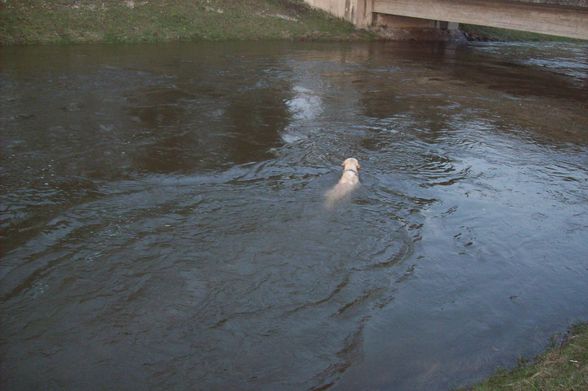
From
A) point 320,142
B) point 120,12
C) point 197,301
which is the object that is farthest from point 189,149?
point 120,12

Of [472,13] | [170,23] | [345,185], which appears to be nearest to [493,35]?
[472,13]

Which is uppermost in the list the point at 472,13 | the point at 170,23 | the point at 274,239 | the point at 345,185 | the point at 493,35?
the point at 472,13

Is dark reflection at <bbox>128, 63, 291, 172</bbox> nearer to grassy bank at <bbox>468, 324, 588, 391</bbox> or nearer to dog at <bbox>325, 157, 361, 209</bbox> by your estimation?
dog at <bbox>325, 157, 361, 209</bbox>

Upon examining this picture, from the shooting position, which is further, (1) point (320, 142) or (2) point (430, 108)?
(2) point (430, 108)

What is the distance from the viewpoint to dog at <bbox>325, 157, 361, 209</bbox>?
11047 millimetres

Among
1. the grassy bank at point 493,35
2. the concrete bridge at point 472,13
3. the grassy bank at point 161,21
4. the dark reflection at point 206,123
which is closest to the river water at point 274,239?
the dark reflection at point 206,123

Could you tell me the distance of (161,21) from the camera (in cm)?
3069

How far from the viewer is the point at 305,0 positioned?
3697 centimetres

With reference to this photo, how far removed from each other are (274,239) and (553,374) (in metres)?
4.67

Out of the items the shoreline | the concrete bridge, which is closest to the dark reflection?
the shoreline

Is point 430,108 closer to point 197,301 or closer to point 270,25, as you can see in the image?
point 197,301

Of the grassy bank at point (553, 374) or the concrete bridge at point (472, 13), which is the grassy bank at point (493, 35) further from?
the grassy bank at point (553, 374)

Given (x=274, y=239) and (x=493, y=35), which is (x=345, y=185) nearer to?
(x=274, y=239)

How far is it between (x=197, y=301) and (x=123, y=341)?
3.73ft
